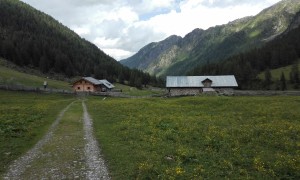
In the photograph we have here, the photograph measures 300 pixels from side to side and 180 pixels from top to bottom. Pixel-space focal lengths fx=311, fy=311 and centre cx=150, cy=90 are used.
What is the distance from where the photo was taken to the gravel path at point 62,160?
614 inches

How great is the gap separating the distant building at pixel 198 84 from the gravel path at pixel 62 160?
9163 cm

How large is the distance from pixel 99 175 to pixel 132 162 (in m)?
2.71

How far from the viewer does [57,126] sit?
3275cm

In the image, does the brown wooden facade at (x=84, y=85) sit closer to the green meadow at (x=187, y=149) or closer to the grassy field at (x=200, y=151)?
the green meadow at (x=187, y=149)

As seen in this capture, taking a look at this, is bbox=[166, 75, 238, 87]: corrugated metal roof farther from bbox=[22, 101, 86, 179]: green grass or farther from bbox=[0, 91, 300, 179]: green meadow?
bbox=[22, 101, 86, 179]: green grass

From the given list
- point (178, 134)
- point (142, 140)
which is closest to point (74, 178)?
point (142, 140)

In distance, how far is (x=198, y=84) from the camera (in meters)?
118

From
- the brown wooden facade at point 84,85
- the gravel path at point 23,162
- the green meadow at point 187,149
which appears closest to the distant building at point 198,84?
the brown wooden facade at point 84,85

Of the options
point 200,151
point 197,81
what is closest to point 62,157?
point 200,151

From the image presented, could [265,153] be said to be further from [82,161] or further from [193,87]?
[193,87]

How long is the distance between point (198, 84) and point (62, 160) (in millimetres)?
102538

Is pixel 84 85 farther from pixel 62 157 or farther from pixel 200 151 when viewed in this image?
pixel 200 151

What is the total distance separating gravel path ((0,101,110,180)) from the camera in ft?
51.2

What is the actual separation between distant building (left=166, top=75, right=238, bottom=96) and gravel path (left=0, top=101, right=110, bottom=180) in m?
91.6
